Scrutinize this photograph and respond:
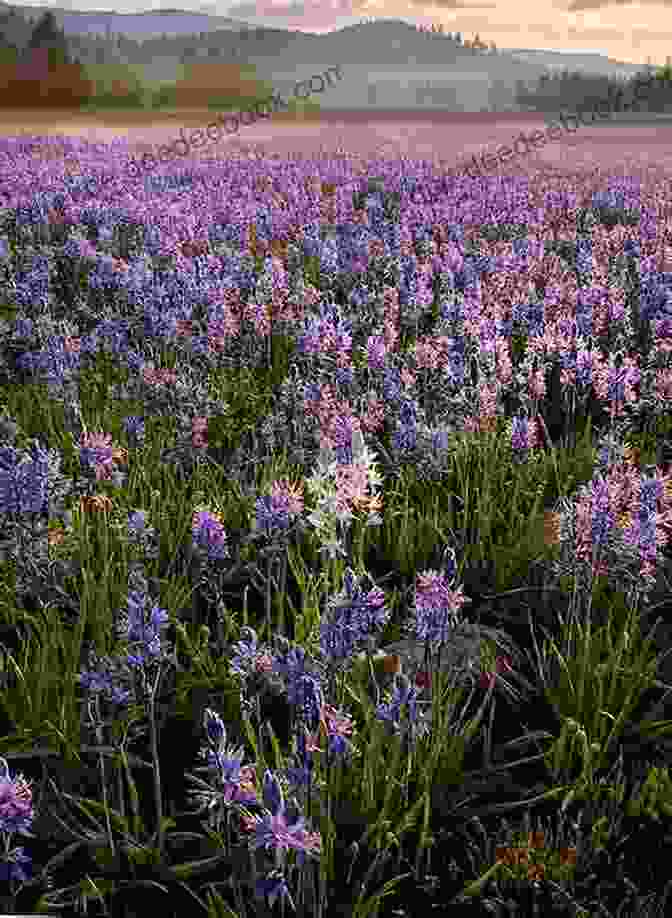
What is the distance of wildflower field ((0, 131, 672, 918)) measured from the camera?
203cm

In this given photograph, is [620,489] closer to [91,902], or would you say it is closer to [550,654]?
[550,654]

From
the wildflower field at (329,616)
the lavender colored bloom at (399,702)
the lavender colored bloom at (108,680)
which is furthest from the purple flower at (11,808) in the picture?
the lavender colored bloom at (399,702)

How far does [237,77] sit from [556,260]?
230ft

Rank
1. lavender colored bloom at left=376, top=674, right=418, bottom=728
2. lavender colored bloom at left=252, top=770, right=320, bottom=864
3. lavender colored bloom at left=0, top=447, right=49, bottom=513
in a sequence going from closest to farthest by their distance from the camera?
1. lavender colored bloom at left=252, top=770, right=320, bottom=864
2. lavender colored bloom at left=376, top=674, right=418, bottom=728
3. lavender colored bloom at left=0, top=447, right=49, bottom=513

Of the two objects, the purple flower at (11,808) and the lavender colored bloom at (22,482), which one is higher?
the lavender colored bloom at (22,482)

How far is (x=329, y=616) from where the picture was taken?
5.95ft

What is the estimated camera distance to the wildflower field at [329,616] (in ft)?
6.64

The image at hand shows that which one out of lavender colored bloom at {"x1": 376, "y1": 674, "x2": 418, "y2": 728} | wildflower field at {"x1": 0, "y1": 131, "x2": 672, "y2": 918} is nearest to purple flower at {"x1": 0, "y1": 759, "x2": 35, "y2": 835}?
wildflower field at {"x1": 0, "y1": 131, "x2": 672, "y2": 918}

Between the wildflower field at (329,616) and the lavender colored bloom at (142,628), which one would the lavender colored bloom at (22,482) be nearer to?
the wildflower field at (329,616)

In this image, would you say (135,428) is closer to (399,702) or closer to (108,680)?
(108,680)

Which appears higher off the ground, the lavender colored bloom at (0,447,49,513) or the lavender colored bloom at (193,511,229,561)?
the lavender colored bloom at (0,447,49,513)

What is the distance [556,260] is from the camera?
6863 millimetres

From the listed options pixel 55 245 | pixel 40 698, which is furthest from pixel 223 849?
pixel 55 245

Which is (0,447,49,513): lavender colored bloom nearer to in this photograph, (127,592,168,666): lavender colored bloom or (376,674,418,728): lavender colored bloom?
(127,592,168,666): lavender colored bloom
